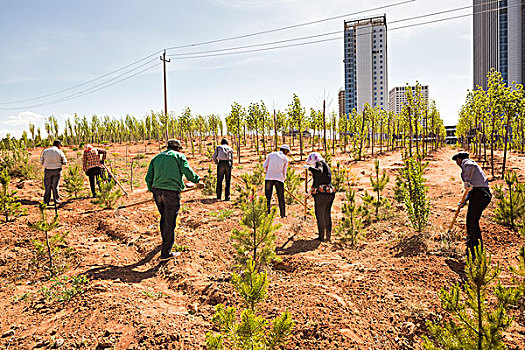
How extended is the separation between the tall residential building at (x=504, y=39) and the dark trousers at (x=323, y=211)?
7786 centimetres

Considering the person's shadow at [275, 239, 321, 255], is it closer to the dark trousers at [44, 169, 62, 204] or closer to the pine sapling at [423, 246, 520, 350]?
the pine sapling at [423, 246, 520, 350]

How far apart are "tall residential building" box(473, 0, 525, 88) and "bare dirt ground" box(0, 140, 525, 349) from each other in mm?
78065

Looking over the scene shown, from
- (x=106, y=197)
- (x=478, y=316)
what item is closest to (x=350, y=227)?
(x=478, y=316)

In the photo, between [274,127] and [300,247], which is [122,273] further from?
[274,127]

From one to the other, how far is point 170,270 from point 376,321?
289 centimetres

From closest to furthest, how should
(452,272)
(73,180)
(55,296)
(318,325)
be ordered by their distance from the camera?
(318,325) → (55,296) → (452,272) → (73,180)

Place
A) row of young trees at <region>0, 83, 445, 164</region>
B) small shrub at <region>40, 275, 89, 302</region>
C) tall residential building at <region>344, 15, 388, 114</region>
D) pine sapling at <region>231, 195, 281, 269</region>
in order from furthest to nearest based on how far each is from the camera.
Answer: tall residential building at <region>344, 15, 388, 114</region> → row of young trees at <region>0, 83, 445, 164</region> → pine sapling at <region>231, 195, 281, 269</region> → small shrub at <region>40, 275, 89, 302</region>

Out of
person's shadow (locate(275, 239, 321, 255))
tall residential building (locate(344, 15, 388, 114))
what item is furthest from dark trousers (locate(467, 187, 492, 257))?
tall residential building (locate(344, 15, 388, 114))

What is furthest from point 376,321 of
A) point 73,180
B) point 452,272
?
point 73,180

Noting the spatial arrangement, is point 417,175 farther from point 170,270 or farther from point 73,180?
point 73,180

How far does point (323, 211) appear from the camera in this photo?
6.03 m

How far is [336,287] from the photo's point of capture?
13.3 feet

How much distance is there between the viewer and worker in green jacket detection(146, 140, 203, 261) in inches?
196

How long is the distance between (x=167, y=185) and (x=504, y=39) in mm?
87850
